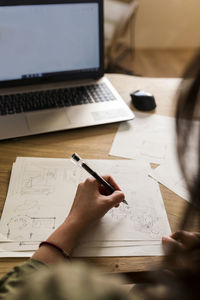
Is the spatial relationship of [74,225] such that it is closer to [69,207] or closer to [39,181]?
[69,207]

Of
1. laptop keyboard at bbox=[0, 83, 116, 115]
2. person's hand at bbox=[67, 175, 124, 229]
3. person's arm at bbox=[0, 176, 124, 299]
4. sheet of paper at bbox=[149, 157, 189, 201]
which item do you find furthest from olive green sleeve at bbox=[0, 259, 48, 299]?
laptop keyboard at bbox=[0, 83, 116, 115]

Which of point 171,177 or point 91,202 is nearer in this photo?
point 91,202

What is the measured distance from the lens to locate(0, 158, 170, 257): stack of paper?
2.21 feet

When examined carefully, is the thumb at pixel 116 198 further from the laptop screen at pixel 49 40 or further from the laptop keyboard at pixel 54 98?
the laptop screen at pixel 49 40

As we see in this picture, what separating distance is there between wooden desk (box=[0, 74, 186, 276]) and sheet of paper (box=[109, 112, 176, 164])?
3 centimetres

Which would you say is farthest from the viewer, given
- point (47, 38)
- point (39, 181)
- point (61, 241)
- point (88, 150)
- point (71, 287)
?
point (47, 38)

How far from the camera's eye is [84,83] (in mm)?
1134

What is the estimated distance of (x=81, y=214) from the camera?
688 millimetres

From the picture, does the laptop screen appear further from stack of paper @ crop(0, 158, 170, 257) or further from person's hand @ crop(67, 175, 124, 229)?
person's hand @ crop(67, 175, 124, 229)

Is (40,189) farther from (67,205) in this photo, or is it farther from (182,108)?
(182,108)

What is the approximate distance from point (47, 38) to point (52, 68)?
99mm

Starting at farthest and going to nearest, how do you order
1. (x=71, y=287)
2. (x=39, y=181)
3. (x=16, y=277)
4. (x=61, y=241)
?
1. (x=39, y=181)
2. (x=61, y=241)
3. (x=16, y=277)
4. (x=71, y=287)

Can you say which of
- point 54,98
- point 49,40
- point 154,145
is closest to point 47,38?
point 49,40

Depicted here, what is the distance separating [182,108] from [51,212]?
0.38 metres
